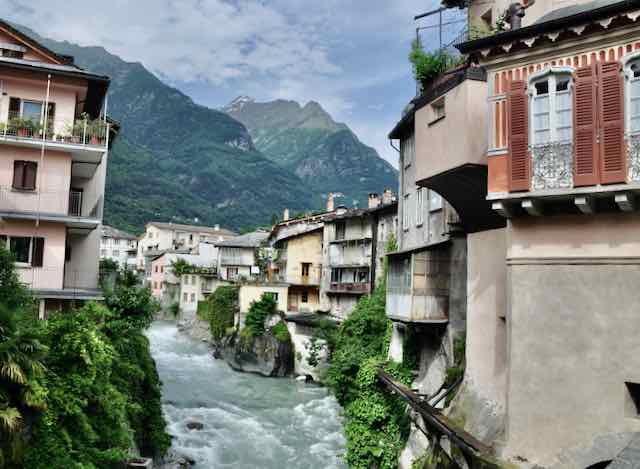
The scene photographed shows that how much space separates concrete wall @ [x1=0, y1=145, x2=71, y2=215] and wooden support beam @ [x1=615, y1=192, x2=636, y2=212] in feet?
67.0

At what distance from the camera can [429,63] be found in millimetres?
19141

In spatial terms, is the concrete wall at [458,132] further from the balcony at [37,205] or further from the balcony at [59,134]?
the balcony at [37,205]

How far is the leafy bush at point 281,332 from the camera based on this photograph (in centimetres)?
5028

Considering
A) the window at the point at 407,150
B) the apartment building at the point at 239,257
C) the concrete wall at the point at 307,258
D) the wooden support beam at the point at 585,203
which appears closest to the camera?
the wooden support beam at the point at 585,203

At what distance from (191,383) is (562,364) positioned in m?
36.8

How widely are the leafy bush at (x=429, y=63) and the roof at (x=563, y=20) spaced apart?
5.33 metres

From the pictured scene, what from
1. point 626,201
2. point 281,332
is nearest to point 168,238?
point 281,332

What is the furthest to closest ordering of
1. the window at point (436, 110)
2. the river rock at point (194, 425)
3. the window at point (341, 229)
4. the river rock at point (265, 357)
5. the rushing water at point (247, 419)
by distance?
the window at point (341, 229) < the river rock at point (265, 357) < the river rock at point (194, 425) < the rushing water at point (247, 419) < the window at point (436, 110)

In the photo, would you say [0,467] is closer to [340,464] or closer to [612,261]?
[612,261]

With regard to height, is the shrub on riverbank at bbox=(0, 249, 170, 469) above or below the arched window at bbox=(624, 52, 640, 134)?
below

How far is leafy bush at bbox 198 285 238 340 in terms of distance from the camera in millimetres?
59938

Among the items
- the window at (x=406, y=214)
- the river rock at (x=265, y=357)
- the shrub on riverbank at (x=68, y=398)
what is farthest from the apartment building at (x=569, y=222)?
the river rock at (x=265, y=357)

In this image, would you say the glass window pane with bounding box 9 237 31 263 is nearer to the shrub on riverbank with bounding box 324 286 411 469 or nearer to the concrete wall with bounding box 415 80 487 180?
the shrub on riverbank with bounding box 324 286 411 469

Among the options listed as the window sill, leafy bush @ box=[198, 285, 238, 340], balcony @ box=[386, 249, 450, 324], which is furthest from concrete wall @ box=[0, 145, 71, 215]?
leafy bush @ box=[198, 285, 238, 340]
